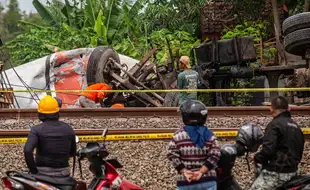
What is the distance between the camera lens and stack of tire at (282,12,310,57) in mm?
13383

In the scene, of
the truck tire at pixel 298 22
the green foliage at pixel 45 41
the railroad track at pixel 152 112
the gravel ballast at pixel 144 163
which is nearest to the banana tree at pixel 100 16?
the green foliage at pixel 45 41

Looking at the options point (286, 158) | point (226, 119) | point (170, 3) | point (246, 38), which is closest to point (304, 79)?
point (246, 38)

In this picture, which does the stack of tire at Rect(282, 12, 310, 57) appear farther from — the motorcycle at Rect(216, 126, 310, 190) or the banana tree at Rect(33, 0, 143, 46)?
the banana tree at Rect(33, 0, 143, 46)

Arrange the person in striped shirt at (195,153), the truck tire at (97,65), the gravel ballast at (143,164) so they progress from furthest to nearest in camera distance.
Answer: the truck tire at (97,65) → the gravel ballast at (143,164) → the person in striped shirt at (195,153)

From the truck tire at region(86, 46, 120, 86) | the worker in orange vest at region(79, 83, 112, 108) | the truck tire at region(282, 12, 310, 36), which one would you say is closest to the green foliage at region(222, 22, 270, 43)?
the truck tire at region(86, 46, 120, 86)

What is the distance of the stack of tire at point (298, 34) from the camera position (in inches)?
527

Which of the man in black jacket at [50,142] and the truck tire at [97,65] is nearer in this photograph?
the man in black jacket at [50,142]

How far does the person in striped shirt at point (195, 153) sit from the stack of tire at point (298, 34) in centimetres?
831

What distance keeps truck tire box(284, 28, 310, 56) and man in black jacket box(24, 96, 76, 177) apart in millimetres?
8335

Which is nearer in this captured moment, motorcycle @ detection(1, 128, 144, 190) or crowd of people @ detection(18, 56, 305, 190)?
crowd of people @ detection(18, 56, 305, 190)

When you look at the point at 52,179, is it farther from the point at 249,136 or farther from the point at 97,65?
the point at 97,65

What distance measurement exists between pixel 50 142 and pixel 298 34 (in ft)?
28.2

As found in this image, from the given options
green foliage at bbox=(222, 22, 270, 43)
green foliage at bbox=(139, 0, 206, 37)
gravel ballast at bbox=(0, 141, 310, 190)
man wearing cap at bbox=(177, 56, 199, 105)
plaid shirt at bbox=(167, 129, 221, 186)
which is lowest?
gravel ballast at bbox=(0, 141, 310, 190)

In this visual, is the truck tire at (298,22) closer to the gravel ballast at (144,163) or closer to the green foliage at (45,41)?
the gravel ballast at (144,163)
